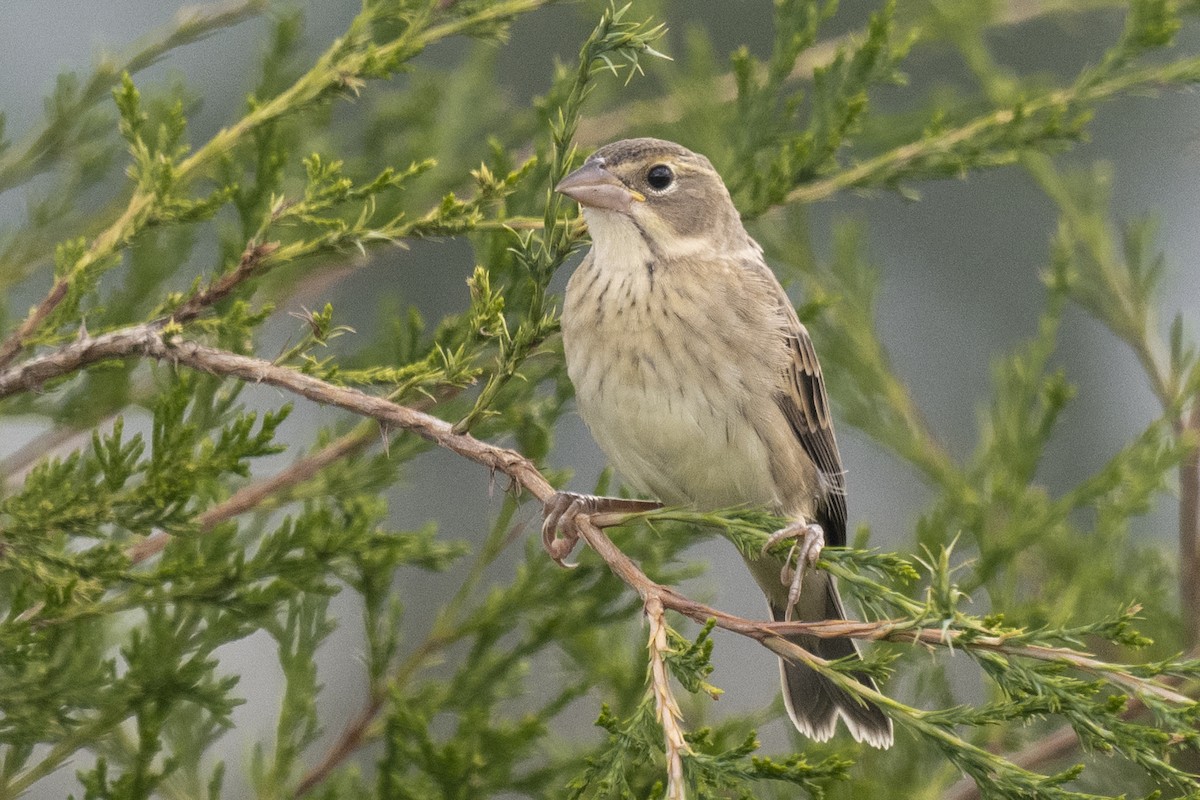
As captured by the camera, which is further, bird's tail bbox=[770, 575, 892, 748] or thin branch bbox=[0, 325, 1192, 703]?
bird's tail bbox=[770, 575, 892, 748]

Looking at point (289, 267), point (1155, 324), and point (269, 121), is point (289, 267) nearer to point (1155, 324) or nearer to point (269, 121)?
point (269, 121)

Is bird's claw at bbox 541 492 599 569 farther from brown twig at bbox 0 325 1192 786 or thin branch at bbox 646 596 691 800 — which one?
thin branch at bbox 646 596 691 800

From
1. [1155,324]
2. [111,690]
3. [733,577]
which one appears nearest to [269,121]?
[111,690]

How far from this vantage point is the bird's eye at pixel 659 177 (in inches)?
143

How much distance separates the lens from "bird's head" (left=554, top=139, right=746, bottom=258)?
3543 mm

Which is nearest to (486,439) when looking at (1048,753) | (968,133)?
(968,133)

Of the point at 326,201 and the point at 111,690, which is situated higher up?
the point at 326,201

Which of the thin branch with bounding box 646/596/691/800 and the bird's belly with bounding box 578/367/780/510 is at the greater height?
the bird's belly with bounding box 578/367/780/510

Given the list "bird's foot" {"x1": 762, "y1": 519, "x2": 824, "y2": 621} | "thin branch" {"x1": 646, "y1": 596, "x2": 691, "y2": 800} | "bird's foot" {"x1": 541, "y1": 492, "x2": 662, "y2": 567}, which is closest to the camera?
"thin branch" {"x1": 646, "y1": 596, "x2": 691, "y2": 800}

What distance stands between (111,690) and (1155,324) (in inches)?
133

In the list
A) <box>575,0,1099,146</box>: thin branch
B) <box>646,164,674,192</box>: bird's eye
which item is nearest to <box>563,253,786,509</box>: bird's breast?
<box>646,164,674,192</box>: bird's eye

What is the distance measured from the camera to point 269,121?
293 centimetres

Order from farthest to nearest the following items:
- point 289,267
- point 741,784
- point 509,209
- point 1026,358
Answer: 1. point 1026,358
2. point 289,267
3. point 509,209
4. point 741,784

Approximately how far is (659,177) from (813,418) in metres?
0.77
